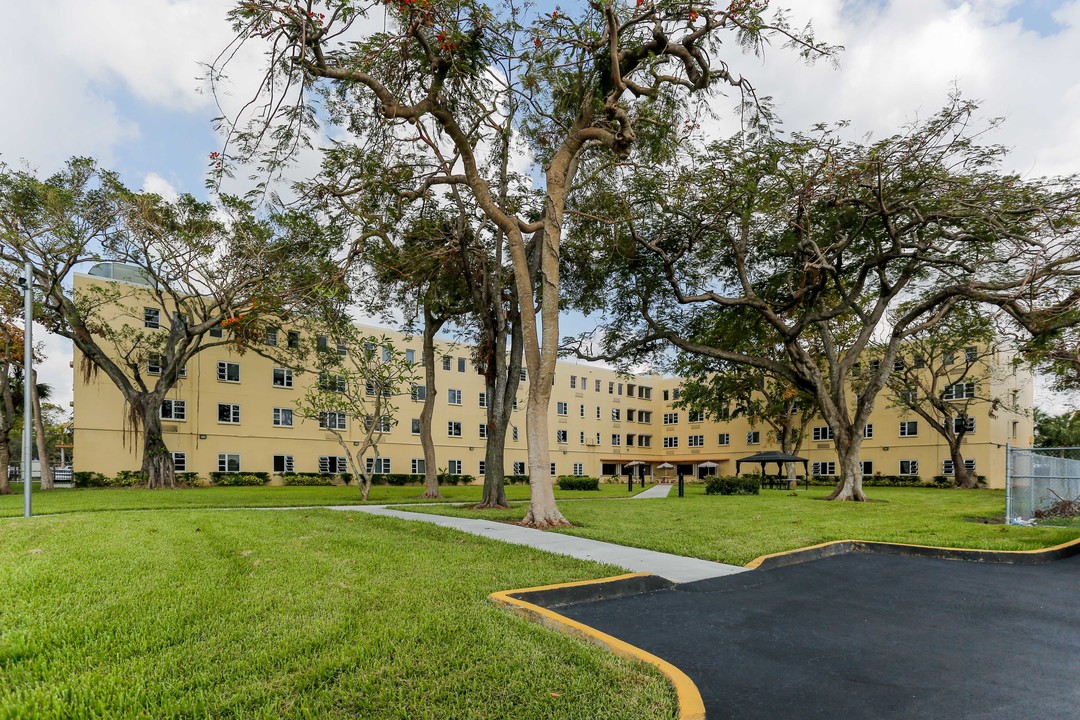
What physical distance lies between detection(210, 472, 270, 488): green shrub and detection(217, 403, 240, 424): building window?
2945mm

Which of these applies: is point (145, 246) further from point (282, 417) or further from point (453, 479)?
point (453, 479)

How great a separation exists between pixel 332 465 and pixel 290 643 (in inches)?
1388

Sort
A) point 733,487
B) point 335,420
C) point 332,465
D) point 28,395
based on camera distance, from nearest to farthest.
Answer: point 28,395 → point 733,487 → point 335,420 → point 332,465

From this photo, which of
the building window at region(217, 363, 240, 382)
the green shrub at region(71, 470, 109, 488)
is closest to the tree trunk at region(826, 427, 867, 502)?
the building window at region(217, 363, 240, 382)

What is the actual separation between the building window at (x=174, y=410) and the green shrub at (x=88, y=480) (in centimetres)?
378

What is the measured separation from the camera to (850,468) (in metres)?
22.0

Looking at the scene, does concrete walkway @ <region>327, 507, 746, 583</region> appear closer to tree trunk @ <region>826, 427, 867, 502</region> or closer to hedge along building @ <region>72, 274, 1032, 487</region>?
hedge along building @ <region>72, 274, 1032, 487</region>

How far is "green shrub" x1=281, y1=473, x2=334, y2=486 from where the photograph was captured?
34.1 m

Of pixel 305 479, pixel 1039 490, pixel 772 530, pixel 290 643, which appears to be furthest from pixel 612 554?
pixel 305 479

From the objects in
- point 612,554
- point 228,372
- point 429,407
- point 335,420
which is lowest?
point 612,554

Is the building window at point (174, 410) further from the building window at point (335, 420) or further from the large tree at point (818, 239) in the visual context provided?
the large tree at point (818, 239)

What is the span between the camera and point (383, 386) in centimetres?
1938

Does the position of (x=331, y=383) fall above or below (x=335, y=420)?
above

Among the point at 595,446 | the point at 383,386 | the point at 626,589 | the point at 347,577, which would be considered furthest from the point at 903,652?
the point at 595,446
